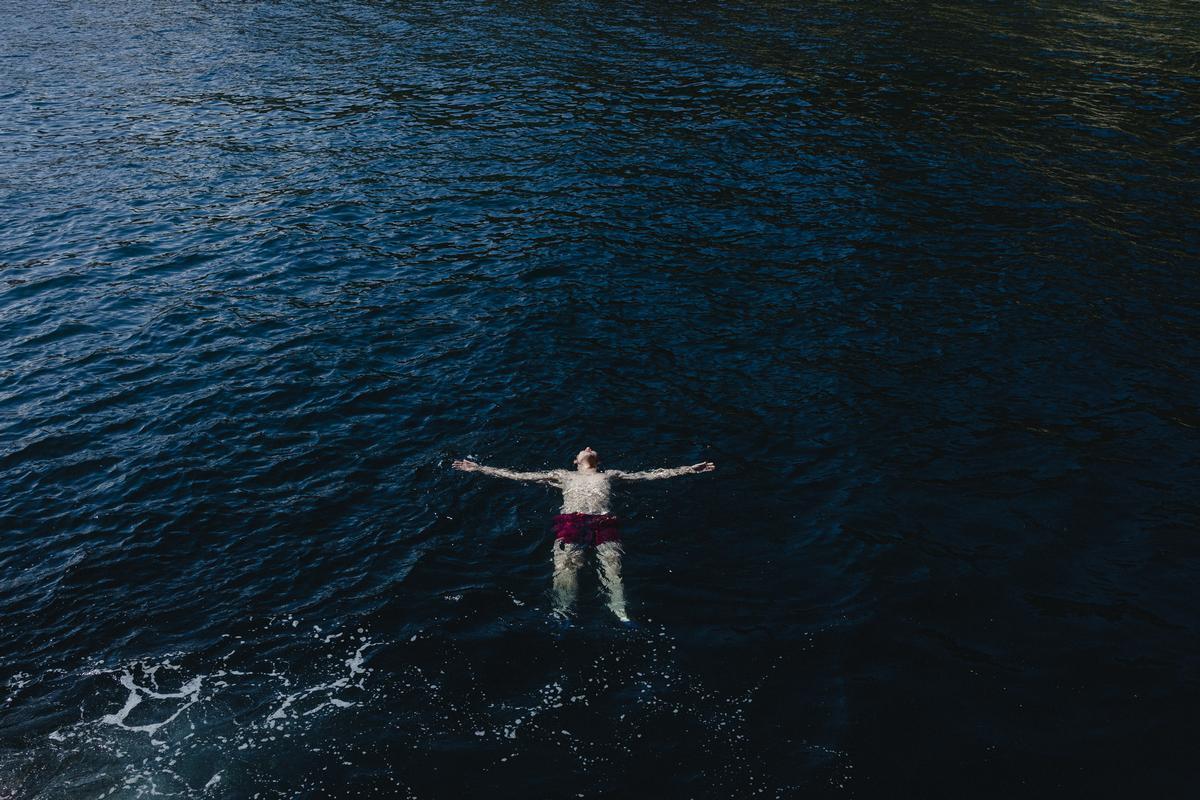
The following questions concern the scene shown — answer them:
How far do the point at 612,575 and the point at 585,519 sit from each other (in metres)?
1.56

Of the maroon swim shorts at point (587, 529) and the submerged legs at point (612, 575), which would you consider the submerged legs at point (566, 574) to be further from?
the submerged legs at point (612, 575)

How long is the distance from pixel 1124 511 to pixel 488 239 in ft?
74.2

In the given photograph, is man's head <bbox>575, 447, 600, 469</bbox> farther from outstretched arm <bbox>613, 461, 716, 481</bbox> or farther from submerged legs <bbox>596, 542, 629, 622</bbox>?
submerged legs <bbox>596, 542, 629, 622</bbox>

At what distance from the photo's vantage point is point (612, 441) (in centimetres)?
2133

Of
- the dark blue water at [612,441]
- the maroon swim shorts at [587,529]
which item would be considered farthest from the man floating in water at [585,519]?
the dark blue water at [612,441]

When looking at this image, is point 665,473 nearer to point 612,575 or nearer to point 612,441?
point 612,441

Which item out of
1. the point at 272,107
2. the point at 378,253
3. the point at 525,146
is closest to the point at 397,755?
the point at 378,253

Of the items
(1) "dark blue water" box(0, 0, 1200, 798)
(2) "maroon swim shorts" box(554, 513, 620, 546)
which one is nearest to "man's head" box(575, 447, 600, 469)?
(1) "dark blue water" box(0, 0, 1200, 798)

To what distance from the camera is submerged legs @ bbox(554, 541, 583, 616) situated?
53.5 feet

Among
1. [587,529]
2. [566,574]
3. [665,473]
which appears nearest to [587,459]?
[665,473]

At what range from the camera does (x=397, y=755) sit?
13.3m

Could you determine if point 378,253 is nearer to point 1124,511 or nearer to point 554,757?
point 554,757

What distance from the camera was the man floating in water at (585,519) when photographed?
1664 centimetres

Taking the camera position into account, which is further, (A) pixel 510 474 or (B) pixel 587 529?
(A) pixel 510 474
